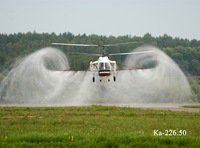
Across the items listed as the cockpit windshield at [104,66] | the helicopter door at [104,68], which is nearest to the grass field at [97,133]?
the helicopter door at [104,68]

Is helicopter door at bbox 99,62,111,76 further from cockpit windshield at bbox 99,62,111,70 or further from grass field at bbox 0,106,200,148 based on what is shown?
grass field at bbox 0,106,200,148

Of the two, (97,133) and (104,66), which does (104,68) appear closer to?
(104,66)

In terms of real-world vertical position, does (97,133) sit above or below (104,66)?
above

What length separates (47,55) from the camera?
12600 centimetres

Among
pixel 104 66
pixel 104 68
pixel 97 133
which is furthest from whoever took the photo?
pixel 104 66

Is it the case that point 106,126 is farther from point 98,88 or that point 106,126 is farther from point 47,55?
point 47,55

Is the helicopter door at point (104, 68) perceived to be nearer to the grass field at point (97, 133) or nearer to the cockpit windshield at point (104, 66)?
the cockpit windshield at point (104, 66)

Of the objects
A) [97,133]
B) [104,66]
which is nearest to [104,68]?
[104,66]

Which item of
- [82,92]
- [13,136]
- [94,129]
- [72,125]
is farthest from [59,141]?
[82,92]

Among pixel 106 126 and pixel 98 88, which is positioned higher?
pixel 106 126

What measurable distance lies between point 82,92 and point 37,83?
9864 mm

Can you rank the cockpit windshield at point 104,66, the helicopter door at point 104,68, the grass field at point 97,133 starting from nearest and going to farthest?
the grass field at point 97,133 → the helicopter door at point 104,68 → the cockpit windshield at point 104,66

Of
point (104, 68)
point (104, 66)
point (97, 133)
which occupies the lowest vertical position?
point (104, 68)

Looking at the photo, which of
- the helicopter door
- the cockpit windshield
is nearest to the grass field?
the helicopter door
